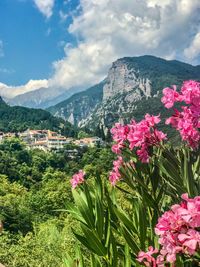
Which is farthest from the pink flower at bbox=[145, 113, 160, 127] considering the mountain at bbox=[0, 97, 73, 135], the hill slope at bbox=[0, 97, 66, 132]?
the hill slope at bbox=[0, 97, 66, 132]

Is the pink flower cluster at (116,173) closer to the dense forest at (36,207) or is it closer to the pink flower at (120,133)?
the dense forest at (36,207)

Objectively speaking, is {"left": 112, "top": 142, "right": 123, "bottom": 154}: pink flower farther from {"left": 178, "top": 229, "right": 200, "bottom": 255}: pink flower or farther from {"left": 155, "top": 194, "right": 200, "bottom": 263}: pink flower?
{"left": 178, "top": 229, "right": 200, "bottom": 255}: pink flower

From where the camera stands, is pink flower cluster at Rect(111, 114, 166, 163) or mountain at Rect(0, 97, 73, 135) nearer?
pink flower cluster at Rect(111, 114, 166, 163)

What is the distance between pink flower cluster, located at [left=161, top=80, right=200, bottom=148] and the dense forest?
2.34ft

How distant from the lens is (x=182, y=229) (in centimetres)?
179

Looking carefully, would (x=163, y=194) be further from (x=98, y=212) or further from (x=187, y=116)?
(x=187, y=116)

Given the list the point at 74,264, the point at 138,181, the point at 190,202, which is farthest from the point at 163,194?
the point at 190,202

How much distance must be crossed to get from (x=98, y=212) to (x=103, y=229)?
0.15m

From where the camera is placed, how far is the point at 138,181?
9.86 ft

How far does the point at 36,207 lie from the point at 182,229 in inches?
1608

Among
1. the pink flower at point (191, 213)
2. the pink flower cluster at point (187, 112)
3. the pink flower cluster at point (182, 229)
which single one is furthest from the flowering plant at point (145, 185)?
the pink flower at point (191, 213)

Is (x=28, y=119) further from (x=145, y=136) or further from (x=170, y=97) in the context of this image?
(x=170, y=97)

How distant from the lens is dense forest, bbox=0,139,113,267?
13.9 meters

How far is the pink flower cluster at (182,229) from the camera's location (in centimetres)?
173
